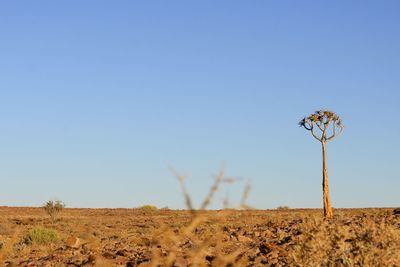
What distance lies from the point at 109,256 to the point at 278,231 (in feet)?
12.8

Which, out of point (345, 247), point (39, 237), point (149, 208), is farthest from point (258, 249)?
point (149, 208)

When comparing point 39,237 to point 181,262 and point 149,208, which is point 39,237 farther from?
point 149,208

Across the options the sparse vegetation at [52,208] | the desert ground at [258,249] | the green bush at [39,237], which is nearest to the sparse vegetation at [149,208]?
the sparse vegetation at [52,208]

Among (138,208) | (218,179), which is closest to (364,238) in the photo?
(218,179)

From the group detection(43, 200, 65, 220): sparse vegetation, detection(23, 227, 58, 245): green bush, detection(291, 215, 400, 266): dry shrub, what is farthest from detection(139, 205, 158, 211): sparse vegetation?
detection(291, 215, 400, 266): dry shrub

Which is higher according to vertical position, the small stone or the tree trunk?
the tree trunk

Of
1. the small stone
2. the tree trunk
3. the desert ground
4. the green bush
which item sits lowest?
the small stone

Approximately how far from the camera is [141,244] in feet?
43.5

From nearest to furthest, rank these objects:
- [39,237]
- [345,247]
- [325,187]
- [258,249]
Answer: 1. [345,247]
2. [258,249]
3. [39,237]
4. [325,187]

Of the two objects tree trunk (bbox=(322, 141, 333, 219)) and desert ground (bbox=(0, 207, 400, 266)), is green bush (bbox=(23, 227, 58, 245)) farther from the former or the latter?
tree trunk (bbox=(322, 141, 333, 219))

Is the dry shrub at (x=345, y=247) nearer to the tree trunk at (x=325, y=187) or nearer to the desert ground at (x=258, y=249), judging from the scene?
the desert ground at (x=258, y=249)

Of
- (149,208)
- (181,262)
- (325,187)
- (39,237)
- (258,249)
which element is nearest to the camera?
(181,262)

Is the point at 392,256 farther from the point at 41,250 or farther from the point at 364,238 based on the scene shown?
the point at 41,250

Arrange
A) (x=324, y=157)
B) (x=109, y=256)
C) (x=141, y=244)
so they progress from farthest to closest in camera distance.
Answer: (x=324, y=157) → (x=141, y=244) → (x=109, y=256)
